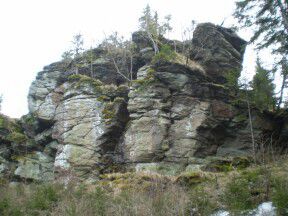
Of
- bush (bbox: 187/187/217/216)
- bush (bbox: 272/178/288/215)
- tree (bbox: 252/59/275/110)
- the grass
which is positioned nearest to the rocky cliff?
tree (bbox: 252/59/275/110)

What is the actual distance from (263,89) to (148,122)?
695 centimetres

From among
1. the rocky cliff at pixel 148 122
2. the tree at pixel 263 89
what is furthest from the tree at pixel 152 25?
the tree at pixel 263 89

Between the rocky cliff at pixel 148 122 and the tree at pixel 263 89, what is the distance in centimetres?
122

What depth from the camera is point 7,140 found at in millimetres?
26656

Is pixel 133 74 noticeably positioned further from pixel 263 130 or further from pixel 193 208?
pixel 193 208

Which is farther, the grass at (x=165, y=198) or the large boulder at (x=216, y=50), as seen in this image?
the large boulder at (x=216, y=50)

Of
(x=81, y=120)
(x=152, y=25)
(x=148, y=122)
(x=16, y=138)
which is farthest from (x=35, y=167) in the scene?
(x=152, y=25)

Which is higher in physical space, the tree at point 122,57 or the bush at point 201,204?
the tree at point 122,57

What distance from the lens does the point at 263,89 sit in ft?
71.0

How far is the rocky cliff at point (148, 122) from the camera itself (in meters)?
21.6

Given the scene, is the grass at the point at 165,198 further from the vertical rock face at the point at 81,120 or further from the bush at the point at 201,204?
the vertical rock face at the point at 81,120

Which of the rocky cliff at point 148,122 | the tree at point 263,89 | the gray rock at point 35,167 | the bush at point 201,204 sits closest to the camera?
the bush at point 201,204

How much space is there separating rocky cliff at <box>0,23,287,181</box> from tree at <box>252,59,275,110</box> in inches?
48.0

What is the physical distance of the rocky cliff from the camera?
2159 cm
